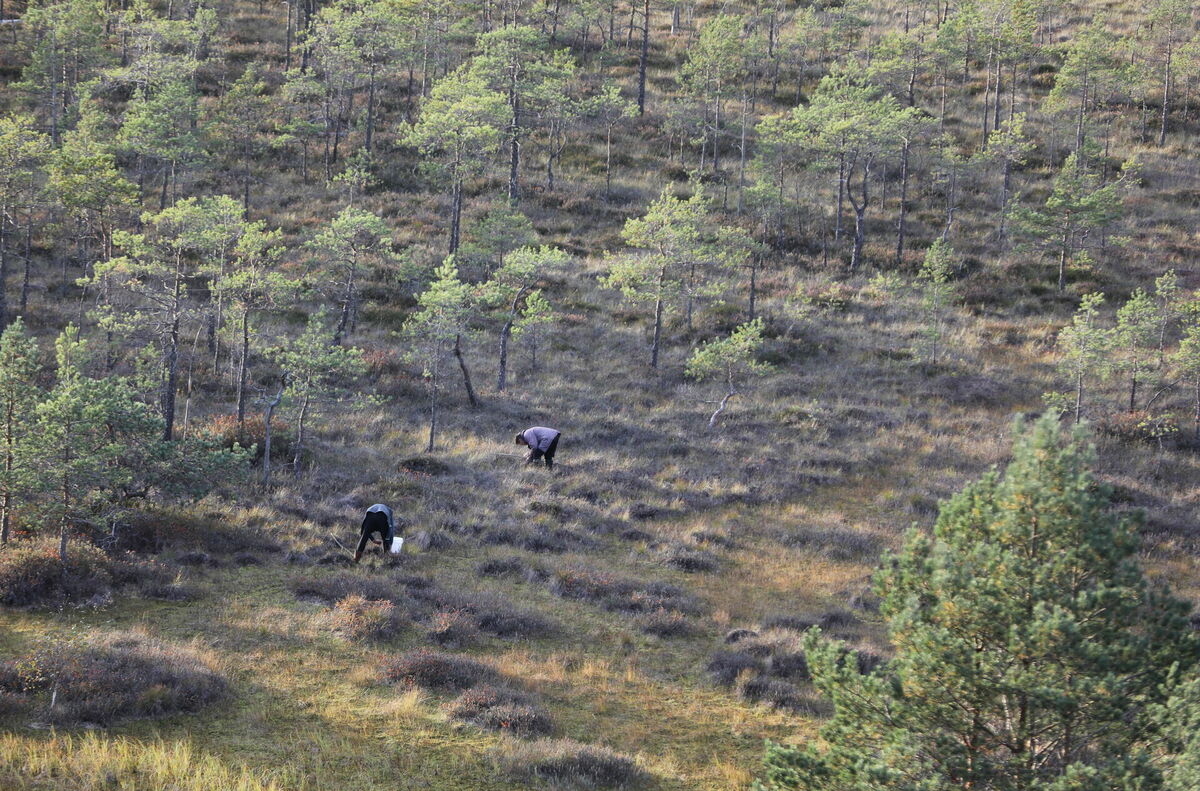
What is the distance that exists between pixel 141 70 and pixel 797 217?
128 ft

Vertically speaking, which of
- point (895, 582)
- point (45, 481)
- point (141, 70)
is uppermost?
point (141, 70)

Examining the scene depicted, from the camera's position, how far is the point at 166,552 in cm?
1670

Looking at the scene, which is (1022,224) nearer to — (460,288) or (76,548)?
(460,288)

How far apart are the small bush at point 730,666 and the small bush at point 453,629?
169 inches

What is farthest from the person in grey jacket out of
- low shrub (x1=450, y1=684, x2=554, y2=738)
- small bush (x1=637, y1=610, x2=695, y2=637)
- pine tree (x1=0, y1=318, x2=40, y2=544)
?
pine tree (x1=0, y1=318, x2=40, y2=544)

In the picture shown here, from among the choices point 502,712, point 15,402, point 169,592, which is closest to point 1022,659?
point 502,712

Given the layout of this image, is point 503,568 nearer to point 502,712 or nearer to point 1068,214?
point 502,712

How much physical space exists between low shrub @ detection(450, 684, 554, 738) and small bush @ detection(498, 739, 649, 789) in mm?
562

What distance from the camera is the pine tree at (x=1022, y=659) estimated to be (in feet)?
23.6

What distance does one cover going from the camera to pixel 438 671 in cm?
1298

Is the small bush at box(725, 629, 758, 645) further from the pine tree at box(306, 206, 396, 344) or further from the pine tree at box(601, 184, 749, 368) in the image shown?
the pine tree at box(306, 206, 396, 344)

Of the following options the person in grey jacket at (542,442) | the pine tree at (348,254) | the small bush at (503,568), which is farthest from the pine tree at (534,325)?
the small bush at (503,568)

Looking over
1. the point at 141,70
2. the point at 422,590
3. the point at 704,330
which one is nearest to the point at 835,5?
the point at 704,330

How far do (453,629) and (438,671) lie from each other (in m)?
1.84
